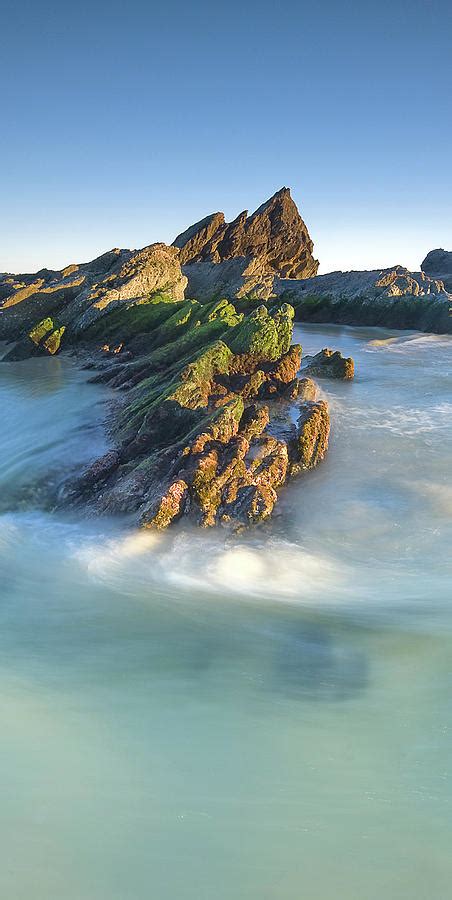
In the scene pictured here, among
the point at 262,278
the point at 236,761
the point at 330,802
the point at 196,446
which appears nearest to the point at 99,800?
the point at 236,761

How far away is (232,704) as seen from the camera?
4.33 meters

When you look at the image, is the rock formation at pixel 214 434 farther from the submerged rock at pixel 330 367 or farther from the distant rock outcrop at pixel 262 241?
the distant rock outcrop at pixel 262 241

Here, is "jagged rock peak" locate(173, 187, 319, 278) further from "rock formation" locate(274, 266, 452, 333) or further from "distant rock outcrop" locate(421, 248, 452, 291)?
"distant rock outcrop" locate(421, 248, 452, 291)

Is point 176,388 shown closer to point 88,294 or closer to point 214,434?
point 214,434

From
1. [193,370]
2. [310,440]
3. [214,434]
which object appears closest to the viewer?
[214,434]

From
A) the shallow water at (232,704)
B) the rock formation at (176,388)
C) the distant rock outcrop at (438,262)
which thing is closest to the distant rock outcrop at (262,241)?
the distant rock outcrop at (438,262)

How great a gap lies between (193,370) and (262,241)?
159 ft

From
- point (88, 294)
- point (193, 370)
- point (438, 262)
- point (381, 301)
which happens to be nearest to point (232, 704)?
point (193, 370)

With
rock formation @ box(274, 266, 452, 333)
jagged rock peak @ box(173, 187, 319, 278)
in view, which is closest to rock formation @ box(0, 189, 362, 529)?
rock formation @ box(274, 266, 452, 333)

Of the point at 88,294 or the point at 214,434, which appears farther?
the point at 88,294

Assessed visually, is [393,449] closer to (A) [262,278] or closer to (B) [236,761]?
(B) [236,761]

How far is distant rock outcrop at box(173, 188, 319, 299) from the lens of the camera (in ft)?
173

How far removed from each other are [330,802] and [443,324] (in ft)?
104

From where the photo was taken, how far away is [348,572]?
6723 mm
